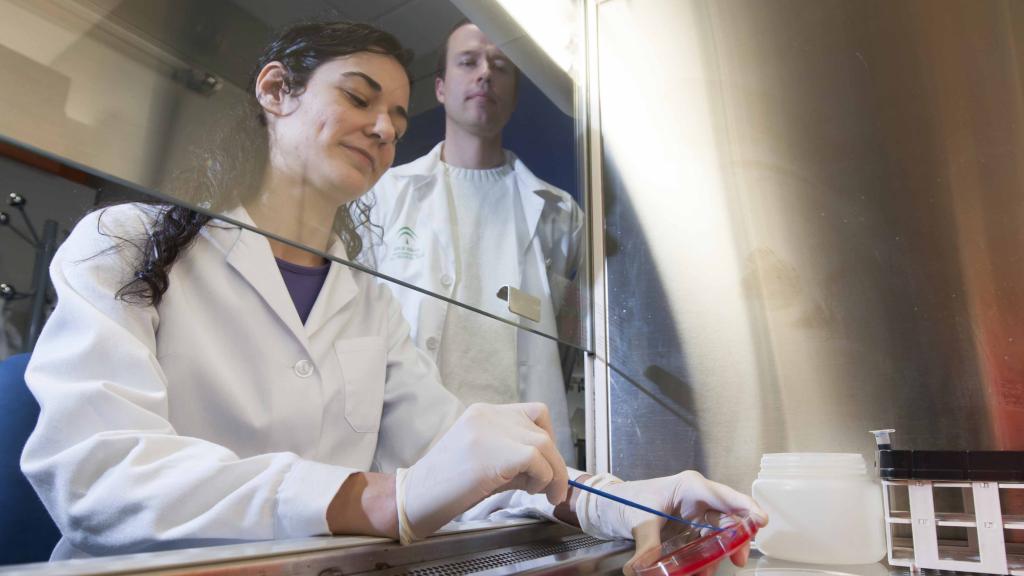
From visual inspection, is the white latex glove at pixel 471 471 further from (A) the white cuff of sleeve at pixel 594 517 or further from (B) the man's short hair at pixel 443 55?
(B) the man's short hair at pixel 443 55

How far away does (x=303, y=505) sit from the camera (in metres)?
0.79

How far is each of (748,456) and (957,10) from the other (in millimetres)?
952

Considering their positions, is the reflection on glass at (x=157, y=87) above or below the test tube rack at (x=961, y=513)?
above

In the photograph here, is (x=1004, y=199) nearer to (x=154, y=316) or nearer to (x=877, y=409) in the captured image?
(x=877, y=409)

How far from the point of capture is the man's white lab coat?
1044 mm

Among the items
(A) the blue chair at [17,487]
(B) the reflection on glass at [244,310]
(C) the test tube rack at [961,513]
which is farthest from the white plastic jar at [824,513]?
(A) the blue chair at [17,487]

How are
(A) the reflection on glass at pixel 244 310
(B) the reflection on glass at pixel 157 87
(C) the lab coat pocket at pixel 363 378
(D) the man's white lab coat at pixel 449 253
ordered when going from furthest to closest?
(C) the lab coat pocket at pixel 363 378 < (D) the man's white lab coat at pixel 449 253 < (A) the reflection on glass at pixel 244 310 < (B) the reflection on glass at pixel 157 87

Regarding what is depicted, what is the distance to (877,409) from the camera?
1183 mm

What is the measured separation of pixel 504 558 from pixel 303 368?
1.67 ft

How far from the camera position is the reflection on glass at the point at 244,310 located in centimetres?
73

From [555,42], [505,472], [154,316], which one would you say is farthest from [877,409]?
[154,316]

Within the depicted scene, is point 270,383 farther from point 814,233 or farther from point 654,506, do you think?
point 814,233

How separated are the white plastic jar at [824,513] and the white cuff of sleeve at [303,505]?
0.71 meters

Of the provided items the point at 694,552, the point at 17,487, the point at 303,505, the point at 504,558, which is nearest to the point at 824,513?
the point at 694,552
